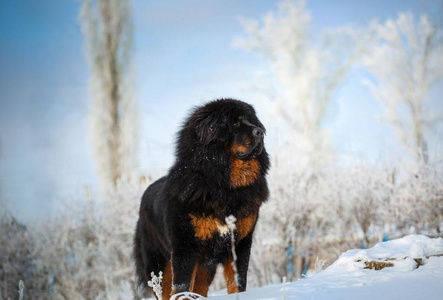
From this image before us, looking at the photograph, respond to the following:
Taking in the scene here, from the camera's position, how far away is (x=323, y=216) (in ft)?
30.9

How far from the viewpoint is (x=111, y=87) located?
15320mm

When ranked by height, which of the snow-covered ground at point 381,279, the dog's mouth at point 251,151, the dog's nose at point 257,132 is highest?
the dog's nose at point 257,132

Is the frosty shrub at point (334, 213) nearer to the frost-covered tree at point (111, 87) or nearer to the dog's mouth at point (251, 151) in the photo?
the dog's mouth at point (251, 151)

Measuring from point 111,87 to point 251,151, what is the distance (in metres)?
13.3

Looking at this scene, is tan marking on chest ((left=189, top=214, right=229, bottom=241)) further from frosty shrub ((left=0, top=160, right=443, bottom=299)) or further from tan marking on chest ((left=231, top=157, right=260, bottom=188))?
frosty shrub ((left=0, top=160, right=443, bottom=299))

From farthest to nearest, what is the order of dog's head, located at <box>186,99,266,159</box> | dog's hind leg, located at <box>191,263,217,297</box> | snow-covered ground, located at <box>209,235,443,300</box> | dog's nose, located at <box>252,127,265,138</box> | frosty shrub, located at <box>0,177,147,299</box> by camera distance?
1. frosty shrub, located at <box>0,177,147,299</box>
2. dog's hind leg, located at <box>191,263,217,297</box>
3. dog's head, located at <box>186,99,266,159</box>
4. dog's nose, located at <box>252,127,265,138</box>
5. snow-covered ground, located at <box>209,235,443,300</box>

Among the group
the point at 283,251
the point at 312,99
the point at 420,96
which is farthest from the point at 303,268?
the point at 420,96

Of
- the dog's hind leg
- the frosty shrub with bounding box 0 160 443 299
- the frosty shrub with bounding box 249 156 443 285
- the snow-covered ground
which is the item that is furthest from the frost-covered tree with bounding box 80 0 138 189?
the snow-covered ground

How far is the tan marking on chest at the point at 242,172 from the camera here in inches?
135

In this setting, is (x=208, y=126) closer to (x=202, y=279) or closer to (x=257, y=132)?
(x=257, y=132)

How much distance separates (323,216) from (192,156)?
688 centimetres

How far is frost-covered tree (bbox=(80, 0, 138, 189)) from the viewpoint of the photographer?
14812 mm

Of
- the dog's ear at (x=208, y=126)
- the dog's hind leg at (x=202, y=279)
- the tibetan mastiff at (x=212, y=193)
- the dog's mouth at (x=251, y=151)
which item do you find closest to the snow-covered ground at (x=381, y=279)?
the tibetan mastiff at (x=212, y=193)

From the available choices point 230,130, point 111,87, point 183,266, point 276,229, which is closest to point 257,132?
point 230,130
